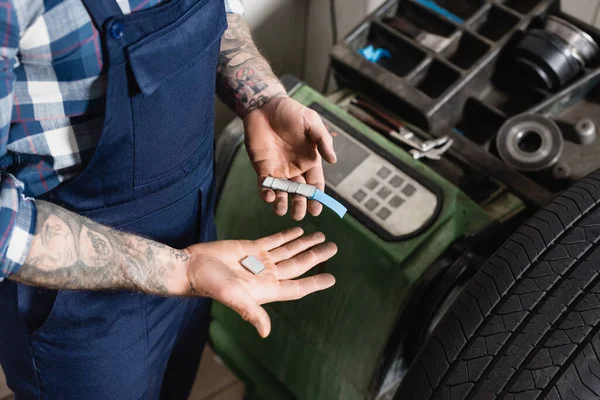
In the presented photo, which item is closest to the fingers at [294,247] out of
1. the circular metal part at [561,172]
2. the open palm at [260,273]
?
the open palm at [260,273]

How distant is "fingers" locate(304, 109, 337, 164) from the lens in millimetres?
932

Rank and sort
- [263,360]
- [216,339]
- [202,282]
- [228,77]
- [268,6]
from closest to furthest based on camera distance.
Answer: [202,282]
[228,77]
[263,360]
[216,339]
[268,6]

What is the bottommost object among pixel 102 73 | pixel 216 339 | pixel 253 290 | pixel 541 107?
pixel 216 339

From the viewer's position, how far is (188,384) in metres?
1.36

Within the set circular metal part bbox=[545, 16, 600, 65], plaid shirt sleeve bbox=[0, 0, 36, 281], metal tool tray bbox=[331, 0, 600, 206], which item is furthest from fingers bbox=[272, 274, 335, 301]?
circular metal part bbox=[545, 16, 600, 65]

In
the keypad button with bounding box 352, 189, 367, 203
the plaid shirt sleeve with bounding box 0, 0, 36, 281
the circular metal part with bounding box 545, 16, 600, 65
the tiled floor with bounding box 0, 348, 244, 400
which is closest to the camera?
the plaid shirt sleeve with bounding box 0, 0, 36, 281

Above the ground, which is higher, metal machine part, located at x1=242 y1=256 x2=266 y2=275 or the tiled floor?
metal machine part, located at x1=242 y1=256 x2=266 y2=275

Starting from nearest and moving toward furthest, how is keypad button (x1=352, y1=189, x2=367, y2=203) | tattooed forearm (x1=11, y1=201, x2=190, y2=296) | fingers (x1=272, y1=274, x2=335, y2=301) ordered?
tattooed forearm (x1=11, y1=201, x2=190, y2=296) → fingers (x1=272, y1=274, x2=335, y2=301) → keypad button (x1=352, y1=189, x2=367, y2=203)

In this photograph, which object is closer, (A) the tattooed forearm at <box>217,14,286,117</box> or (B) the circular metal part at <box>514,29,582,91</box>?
(A) the tattooed forearm at <box>217,14,286,117</box>

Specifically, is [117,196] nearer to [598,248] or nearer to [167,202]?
[167,202]

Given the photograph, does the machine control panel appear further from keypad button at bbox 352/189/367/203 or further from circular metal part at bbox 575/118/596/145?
circular metal part at bbox 575/118/596/145

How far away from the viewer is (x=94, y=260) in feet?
2.49

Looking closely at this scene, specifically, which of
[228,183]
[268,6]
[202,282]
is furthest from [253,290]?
[268,6]

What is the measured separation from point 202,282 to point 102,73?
0.98ft
